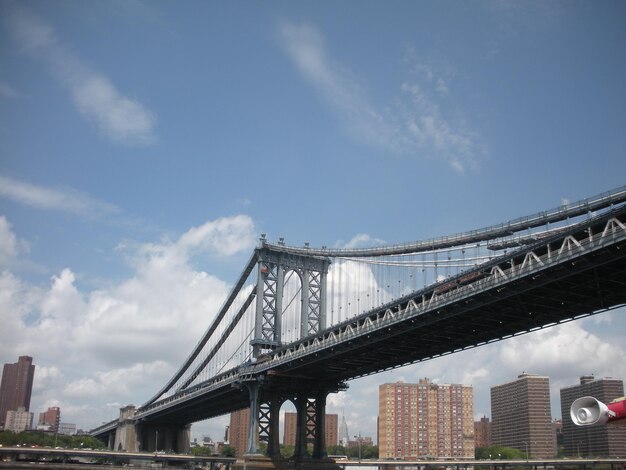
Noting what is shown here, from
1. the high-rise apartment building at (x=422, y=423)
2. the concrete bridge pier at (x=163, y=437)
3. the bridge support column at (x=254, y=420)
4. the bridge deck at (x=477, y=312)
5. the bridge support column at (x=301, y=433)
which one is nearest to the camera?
the bridge deck at (x=477, y=312)

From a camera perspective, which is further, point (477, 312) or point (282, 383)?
point (282, 383)

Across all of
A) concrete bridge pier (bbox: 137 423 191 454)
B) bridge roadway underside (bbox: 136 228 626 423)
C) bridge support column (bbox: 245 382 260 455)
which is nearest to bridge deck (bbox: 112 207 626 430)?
bridge roadway underside (bbox: 136 228 626 423)

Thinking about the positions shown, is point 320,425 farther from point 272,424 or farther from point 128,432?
point 128,432

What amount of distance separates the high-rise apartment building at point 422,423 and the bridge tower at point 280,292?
11733 centimetres

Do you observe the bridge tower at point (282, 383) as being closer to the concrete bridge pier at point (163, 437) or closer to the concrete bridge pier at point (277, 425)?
the concrete bridge pier at point (277, 425)

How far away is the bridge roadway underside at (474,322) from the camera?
1731 inches

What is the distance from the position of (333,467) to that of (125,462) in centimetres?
8297

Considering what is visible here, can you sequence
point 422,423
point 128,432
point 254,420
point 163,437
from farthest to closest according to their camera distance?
1. point 422,423
2. point 163,437
3. point 128,432
4. point 254,420

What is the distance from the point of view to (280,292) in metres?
87.4

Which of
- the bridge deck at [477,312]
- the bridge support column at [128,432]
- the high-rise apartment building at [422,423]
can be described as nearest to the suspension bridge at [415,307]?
the bridge deck at [477,312]

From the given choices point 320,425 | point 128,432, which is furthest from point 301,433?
point 128,432

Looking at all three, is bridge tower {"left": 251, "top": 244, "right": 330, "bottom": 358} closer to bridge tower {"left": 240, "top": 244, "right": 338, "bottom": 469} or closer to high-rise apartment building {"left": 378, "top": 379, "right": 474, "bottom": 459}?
bridge tower {"left": 240, "top": 244, "right": 338, "bottom": 469}

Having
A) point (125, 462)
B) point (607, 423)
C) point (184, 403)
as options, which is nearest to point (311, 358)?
point (184, 403)

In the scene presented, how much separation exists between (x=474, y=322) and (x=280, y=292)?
36.4 meters
